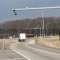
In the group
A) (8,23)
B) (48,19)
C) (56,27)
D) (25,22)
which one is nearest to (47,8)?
(56,27)

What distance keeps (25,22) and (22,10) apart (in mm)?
139178

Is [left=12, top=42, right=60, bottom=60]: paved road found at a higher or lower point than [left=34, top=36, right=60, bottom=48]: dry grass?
higher

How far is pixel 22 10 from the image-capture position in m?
33.5

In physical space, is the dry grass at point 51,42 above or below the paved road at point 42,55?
below

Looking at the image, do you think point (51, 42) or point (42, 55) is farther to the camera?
point (51, 42)

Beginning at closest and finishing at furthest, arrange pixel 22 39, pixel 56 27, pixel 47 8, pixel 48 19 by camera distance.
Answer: pixel 47 8
pixel 22 39
pixel 56 27
pixel 48 19

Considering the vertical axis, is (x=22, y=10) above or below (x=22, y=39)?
above

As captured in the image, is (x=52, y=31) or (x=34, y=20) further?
(x=34, y=20)

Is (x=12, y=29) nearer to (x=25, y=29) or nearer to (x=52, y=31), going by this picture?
(x=25, y=29)

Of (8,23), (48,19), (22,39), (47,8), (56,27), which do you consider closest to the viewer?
(47,8)

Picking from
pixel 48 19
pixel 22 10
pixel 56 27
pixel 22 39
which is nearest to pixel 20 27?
pixel 48 19

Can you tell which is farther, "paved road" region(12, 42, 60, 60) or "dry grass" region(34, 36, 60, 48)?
"dry grass" region(34, 36, 60, 48)

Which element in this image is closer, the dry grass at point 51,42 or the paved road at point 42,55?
the paved road at point 42,55

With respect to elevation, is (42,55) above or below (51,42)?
above
